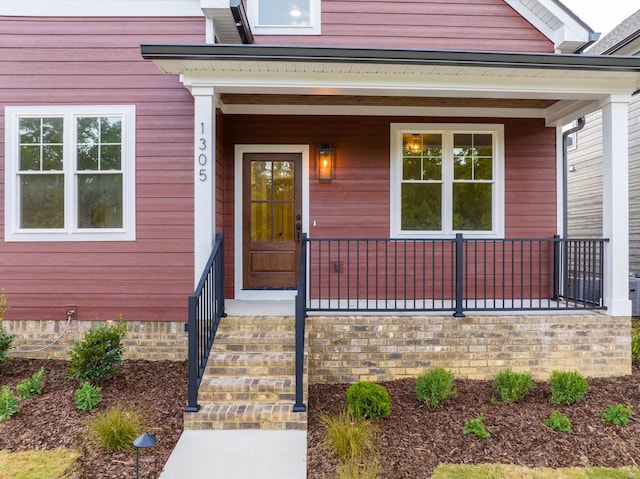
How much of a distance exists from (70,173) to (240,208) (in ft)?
6.83

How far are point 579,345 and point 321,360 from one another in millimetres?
2931

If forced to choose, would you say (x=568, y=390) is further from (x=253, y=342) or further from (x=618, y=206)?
(x=253, y=342)

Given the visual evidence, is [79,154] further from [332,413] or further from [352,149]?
[332,413]

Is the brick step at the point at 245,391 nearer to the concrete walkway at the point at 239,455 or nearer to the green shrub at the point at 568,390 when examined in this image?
the concrete walkway at the point at 239,455

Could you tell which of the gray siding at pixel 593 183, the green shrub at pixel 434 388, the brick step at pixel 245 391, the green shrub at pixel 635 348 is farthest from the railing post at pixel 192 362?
the gray siding at pixel 593 183

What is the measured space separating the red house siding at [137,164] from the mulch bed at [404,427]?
2.81 feet

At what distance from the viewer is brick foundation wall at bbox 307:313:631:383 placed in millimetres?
4336

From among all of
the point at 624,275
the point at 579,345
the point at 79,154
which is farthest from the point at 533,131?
the point at 79,154

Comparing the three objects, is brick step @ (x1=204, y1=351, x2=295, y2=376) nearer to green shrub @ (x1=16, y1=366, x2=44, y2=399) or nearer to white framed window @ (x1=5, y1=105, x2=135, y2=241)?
green shrub @ (x1=16, y1=366, x2=44, y2=399)

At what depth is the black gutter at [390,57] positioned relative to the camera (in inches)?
152

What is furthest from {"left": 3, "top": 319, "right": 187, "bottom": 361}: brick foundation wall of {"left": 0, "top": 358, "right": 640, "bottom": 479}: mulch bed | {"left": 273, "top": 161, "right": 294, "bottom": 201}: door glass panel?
{"left": 273, "top": 161, "right": 294, "bottom": 201}: door glass panel

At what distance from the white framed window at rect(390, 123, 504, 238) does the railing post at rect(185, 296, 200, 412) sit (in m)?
3.11

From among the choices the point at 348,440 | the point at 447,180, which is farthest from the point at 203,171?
the point at 447,180

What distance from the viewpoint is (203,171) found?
426cm
